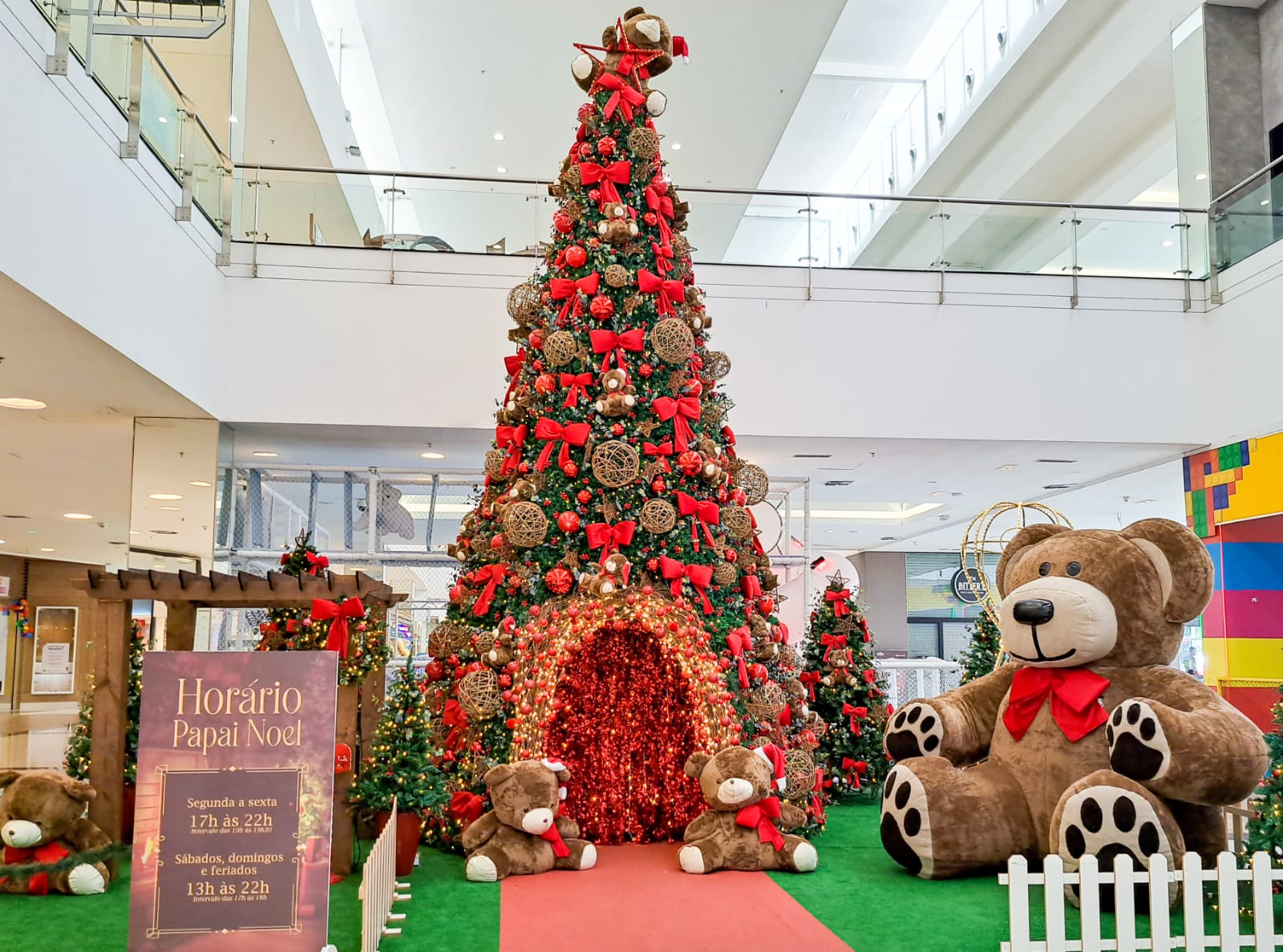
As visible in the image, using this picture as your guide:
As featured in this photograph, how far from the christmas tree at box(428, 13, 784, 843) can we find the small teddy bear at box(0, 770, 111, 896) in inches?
68.4

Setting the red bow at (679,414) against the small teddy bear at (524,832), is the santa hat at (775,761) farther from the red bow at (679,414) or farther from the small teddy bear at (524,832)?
the red bow at (679,414)

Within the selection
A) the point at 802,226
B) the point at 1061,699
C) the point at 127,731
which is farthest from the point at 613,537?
the point at 802,226

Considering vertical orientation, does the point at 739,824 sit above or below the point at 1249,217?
below

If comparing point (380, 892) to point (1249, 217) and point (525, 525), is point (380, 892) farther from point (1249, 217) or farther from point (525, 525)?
point (1249, 217)

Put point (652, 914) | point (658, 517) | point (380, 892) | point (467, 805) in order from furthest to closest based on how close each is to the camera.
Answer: point (658, 517) < point (467, 805) < point (652, 914) < point (380, 892)

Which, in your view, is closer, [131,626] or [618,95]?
[131,626]

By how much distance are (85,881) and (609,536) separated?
9.88 ft

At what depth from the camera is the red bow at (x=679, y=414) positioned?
18.9 feet

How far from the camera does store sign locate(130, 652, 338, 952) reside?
3.58 metres

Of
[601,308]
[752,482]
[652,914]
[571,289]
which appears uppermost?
[571,289]

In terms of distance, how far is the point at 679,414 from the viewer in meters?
5.84

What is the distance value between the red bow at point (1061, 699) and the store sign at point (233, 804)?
3.39m

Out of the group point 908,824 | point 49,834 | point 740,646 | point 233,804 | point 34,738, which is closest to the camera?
point 233,804

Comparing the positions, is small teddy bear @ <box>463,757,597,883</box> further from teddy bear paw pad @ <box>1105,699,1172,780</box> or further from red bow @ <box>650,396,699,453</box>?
teddy bear paw pad @ <box>1105,699,1172,780</box>
